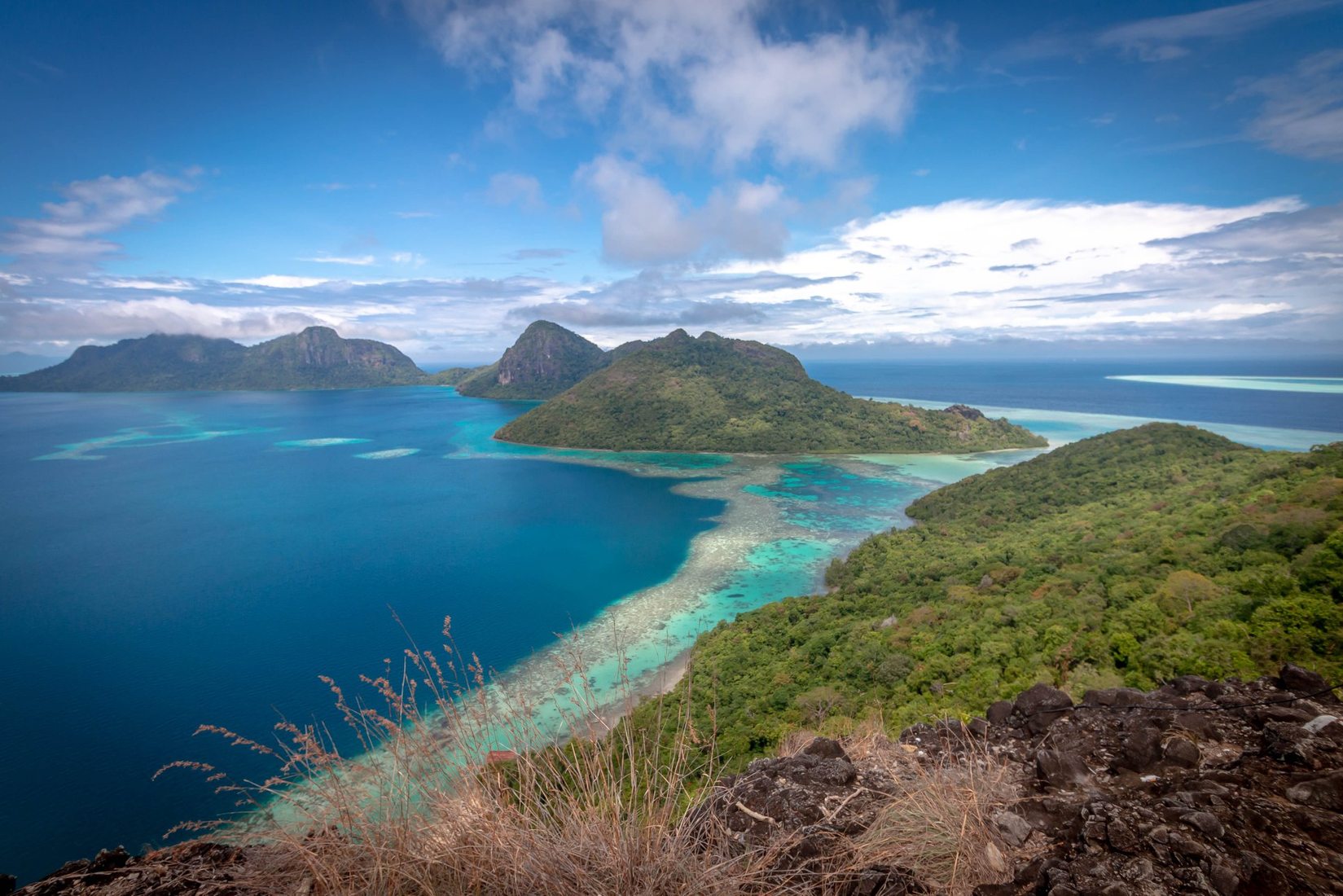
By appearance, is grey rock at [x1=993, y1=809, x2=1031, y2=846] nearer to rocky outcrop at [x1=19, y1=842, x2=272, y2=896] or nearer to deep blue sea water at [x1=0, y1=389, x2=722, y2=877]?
rocky outcrop at [x1=19, y1=842, x2=272, y2=896]

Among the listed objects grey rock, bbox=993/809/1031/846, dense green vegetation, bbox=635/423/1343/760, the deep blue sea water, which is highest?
grey rock, bbox=993/809/1031/846

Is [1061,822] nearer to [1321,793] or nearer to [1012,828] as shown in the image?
[1012,828]

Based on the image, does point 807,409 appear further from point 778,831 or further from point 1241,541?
point 778,831

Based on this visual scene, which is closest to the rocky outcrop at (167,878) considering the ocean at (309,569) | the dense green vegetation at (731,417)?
the ocean at (309,569)

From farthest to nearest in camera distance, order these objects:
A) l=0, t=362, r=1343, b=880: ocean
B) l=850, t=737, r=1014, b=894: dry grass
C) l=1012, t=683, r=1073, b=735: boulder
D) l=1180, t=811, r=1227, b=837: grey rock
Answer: l=0, t=362, r=1343, b=880: ocean → l=1012, t=683, r=1073, b=735: boulder → l=850, t=737, r=1014, b=894: dry grass → l=1180, t=811, r=1227, b=837: grey rock

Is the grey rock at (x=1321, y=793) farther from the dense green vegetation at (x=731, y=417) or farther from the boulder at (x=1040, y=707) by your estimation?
the dense green vegetation at (x=731, y=417)

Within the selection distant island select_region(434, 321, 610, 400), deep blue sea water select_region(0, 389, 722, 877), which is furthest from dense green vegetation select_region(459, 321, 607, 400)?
deep blue sea water select_region(0, 389, 722, 877)
